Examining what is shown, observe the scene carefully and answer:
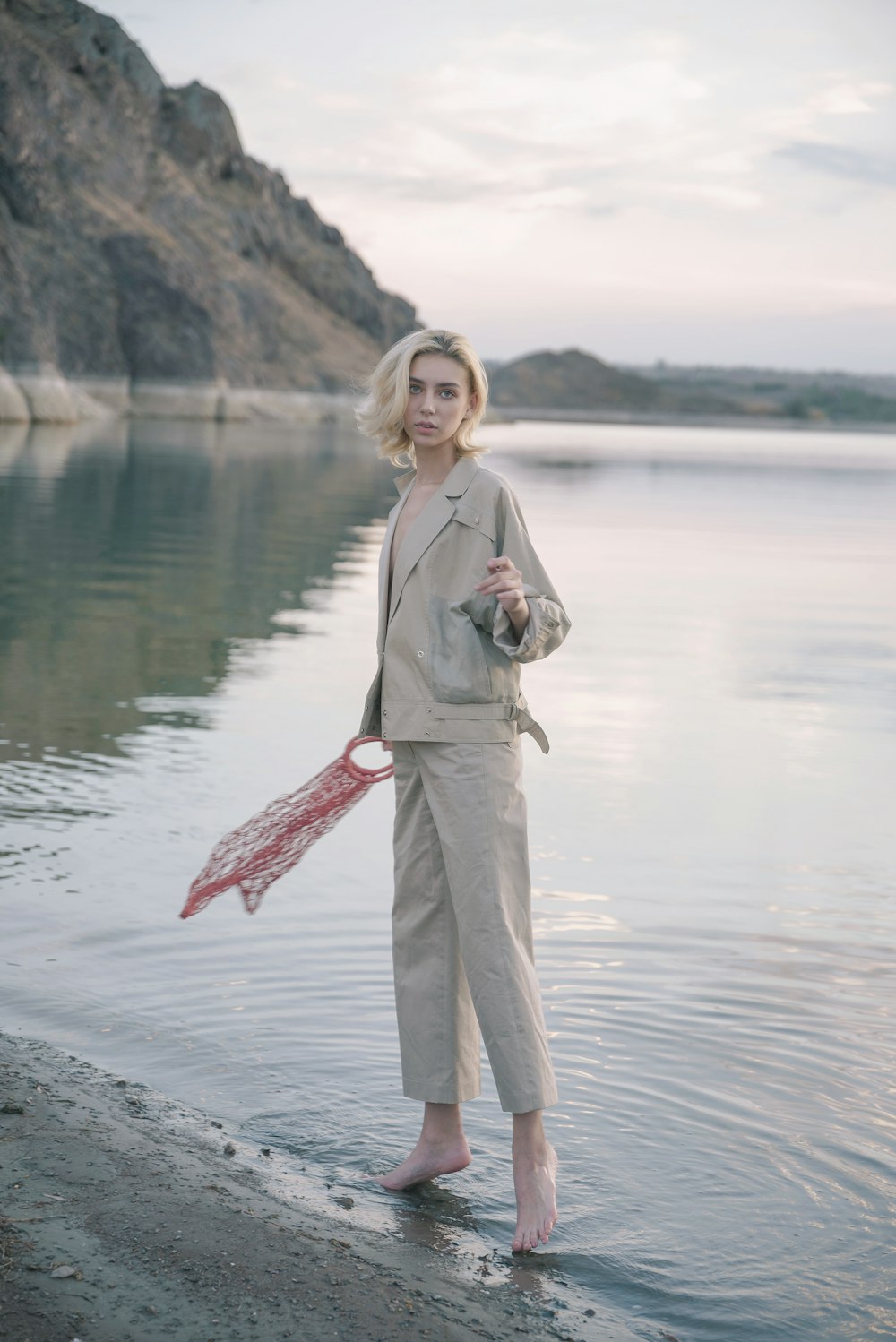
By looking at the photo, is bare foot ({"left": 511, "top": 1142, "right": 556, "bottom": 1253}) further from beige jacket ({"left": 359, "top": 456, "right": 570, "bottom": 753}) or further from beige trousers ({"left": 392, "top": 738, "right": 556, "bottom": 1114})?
beige jacket ({"left": 359, "top": 456, "right": 570, "bottom": 753})

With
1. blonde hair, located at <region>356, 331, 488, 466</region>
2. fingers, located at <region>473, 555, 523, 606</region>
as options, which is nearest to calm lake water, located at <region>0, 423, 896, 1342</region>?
fingers, located at <region>473, 555, 523, 606</region>

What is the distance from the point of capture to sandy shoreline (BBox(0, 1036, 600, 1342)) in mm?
2861

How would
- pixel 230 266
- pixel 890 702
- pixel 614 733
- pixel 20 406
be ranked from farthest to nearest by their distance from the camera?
pixel 230 266
pixel 20 406
pixel 890 702
pixel 614 733

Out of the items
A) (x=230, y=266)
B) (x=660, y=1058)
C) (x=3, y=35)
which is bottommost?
(x=660, y=1058)

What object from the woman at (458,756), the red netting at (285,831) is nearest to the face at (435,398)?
the woman at (458,756)

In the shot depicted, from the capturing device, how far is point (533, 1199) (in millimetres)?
3576

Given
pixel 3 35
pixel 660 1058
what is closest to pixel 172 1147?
pixel 660 1058

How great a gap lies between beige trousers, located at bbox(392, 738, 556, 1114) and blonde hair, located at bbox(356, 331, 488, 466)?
759mm

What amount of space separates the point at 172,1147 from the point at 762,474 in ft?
169

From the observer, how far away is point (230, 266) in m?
130

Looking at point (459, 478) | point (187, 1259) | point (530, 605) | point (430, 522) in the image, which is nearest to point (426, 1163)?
point (187, 1259)

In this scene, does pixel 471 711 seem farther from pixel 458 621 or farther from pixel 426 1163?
pixel 426 1163

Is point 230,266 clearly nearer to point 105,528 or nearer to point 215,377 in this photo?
point 215,377

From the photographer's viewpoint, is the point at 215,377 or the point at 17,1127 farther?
the point at 215,377
